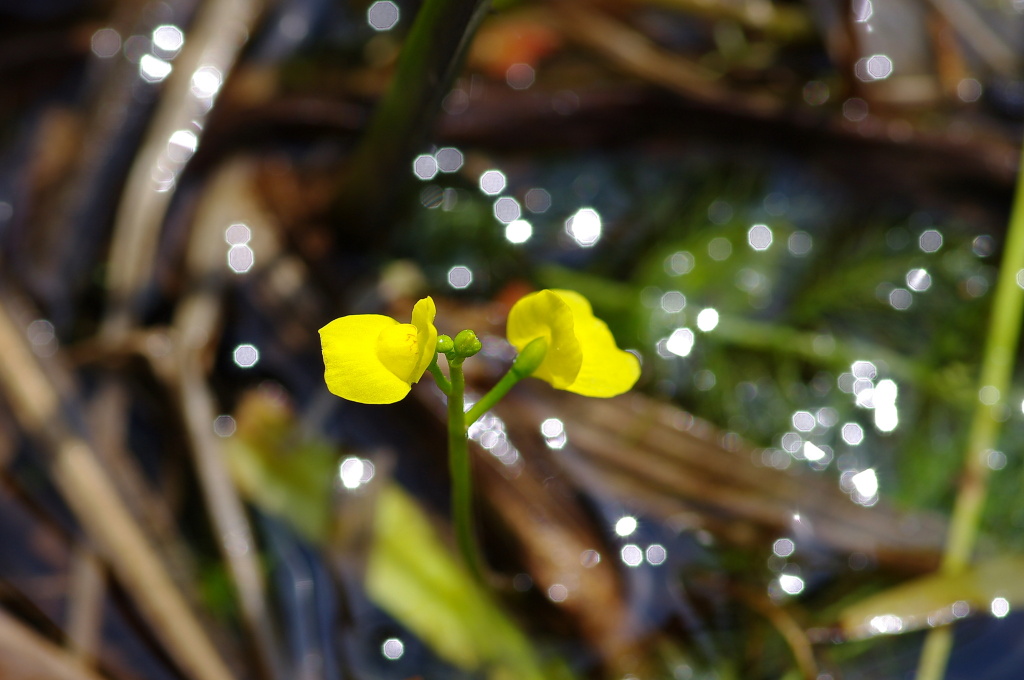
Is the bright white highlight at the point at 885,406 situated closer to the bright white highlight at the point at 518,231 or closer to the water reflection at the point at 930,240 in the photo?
the water reflection at the point at 930,240

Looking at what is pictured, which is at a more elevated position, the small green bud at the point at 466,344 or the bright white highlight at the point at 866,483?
the small green bud at the point at 466,344

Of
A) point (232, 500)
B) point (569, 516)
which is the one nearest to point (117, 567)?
point (232, 500)

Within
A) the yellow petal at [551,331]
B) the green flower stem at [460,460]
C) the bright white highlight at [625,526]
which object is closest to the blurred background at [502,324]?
the bright white highlight at [625,526]

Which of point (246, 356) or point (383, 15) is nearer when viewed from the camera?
point (246, 356)

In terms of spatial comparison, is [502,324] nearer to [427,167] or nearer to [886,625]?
[427,167]

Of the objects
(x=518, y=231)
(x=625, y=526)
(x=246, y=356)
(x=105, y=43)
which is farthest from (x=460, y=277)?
(x=105, y=43)
